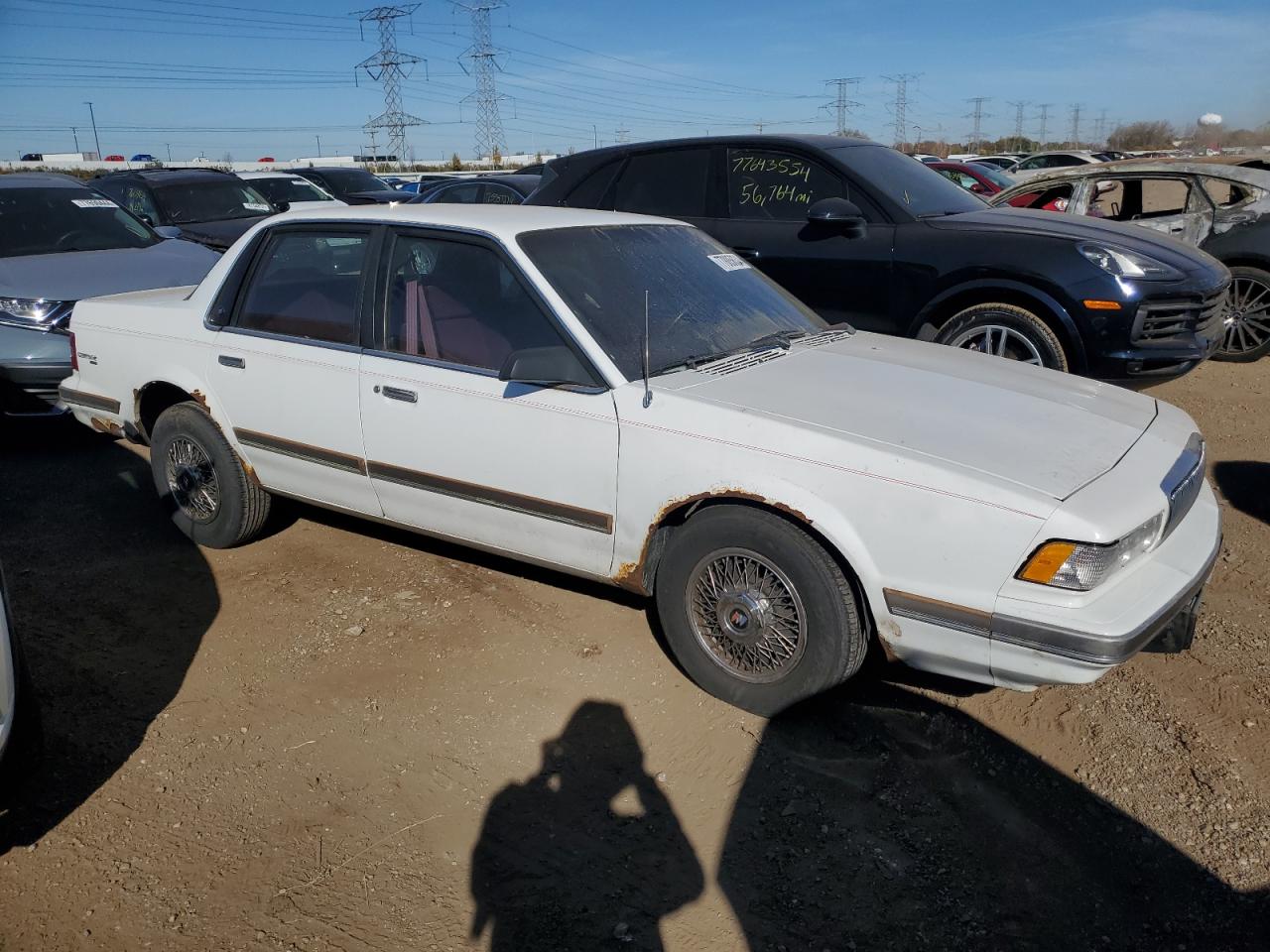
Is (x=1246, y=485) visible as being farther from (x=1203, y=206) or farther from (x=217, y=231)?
(x=217, y=231)

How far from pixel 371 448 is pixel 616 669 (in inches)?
52.5

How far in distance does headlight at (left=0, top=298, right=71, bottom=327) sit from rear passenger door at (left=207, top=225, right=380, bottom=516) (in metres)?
2.62

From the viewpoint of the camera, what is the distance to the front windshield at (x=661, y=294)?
143 inches

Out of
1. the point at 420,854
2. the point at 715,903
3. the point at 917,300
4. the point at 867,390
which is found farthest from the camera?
the point at 917,300

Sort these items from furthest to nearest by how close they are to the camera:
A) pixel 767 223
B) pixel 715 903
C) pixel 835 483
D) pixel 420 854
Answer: pixel 767 223 → pixel 835 483 → pixel 420 854 → pixel 715 903

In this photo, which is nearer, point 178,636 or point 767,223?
point 178,636

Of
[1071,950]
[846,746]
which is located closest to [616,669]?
[846,746]

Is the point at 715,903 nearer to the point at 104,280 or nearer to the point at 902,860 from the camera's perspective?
the point at 902,860

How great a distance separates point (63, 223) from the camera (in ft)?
24.8

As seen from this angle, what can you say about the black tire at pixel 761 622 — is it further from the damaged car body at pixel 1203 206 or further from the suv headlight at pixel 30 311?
the damaged car body at pixel 1203 206

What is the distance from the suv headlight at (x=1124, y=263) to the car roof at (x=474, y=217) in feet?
8.62

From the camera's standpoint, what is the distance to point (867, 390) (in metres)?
3.47

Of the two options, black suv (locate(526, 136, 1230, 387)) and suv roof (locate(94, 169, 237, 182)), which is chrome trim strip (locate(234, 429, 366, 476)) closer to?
black suv (locate(526, 136, 1230, 387))

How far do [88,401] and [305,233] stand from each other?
64.4 inches
